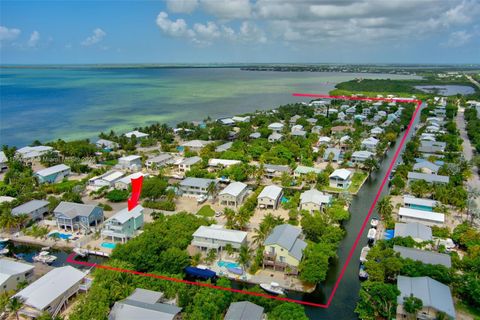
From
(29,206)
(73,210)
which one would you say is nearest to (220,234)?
(73,210)

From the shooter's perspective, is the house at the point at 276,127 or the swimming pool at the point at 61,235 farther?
the house at the point at 276,127

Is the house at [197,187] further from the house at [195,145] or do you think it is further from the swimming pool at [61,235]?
the house at [195,145]

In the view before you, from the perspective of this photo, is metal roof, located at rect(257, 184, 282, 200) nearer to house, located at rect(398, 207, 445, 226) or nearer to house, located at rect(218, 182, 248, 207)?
house, located at rect(218, 182, 248, 207)

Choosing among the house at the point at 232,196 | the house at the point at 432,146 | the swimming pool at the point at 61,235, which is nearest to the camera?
the swimming pool at the point at 61,235

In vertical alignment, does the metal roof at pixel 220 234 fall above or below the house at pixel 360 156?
below

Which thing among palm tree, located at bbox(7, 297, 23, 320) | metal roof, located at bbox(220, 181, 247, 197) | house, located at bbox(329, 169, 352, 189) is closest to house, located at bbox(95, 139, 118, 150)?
metal roof, located at bbox(220, 181, 247, 197)

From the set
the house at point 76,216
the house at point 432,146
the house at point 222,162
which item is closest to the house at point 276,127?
the house at point 222,162

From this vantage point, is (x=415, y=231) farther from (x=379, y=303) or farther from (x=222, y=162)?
(x=222, y=162)
